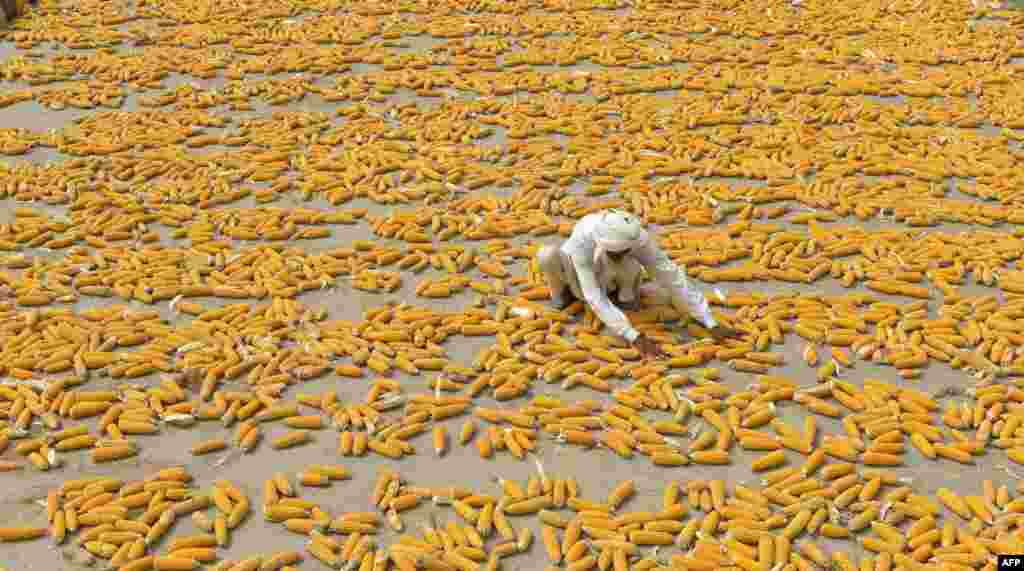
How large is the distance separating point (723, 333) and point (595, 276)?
0.79 metres

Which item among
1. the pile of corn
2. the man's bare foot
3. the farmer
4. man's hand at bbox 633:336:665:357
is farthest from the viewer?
the man's bare foot

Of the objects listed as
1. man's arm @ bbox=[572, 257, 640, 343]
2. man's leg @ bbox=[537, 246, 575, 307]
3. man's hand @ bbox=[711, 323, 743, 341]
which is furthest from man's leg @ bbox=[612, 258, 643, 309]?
man's hand @ bbox=[711, 323, 743, 341]

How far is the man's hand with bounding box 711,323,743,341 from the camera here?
519 centimetres

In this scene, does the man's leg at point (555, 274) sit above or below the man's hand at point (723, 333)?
above

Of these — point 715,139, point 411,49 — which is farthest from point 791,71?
point 411,49

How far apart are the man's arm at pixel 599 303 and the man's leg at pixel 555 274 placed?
18 centimetres

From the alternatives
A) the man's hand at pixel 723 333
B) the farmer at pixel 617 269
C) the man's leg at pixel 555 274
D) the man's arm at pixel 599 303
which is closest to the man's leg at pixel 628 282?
the farmer at pixel 617 269

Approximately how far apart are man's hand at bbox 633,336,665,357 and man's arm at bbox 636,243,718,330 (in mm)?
314

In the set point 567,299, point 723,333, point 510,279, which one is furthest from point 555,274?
point 723,333

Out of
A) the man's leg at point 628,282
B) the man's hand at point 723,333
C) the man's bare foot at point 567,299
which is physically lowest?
the man's hand at point 723,333

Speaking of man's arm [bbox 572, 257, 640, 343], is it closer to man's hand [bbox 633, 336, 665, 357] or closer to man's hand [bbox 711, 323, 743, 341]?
man's hand [bbox 633, 336, 665, 357]

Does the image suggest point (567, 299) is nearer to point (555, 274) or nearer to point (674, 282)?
point (555, 274)

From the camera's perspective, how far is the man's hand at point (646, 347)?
4.94m

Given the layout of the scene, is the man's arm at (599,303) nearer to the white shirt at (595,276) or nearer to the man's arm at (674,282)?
the white shirt at (595,276)
